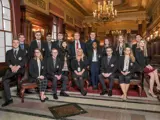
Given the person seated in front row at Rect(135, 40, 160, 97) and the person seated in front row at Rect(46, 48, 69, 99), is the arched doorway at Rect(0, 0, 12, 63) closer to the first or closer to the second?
the person seated in front row at Rect(46, 48, 69, 99)

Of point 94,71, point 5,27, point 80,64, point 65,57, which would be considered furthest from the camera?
point 5,27

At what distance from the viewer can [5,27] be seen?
4480 mm

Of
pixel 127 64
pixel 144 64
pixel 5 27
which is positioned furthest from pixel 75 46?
pixel 5 27

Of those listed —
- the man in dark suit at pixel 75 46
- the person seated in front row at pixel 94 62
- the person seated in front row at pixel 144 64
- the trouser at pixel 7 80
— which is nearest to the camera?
the trouser at pixel 7 80

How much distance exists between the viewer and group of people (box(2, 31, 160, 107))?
3.40 meters

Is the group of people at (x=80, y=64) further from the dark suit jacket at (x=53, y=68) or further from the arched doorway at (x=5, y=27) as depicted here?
the arched doorway at (x=5, y=27)

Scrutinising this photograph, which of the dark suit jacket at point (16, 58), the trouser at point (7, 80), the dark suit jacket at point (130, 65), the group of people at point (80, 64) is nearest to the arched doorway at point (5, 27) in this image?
the group of people at point (80, 64)

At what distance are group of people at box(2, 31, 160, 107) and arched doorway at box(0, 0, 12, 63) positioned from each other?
38.6 inches

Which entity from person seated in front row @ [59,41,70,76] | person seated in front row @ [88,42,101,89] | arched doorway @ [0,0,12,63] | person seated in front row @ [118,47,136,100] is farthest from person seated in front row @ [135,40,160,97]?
arched doorway @ [0,0,12,63]

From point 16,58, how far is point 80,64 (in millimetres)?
1522

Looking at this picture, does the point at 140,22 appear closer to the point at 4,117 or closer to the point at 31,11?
the point at 31,11

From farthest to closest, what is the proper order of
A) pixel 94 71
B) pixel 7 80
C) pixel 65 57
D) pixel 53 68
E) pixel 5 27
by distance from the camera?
pixel 5 27
pixel 65 57
pixel 94 71
pixel 53 68
pixel 7 80

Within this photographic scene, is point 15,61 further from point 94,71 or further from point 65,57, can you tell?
point 94,71

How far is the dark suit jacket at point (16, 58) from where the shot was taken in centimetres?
344
